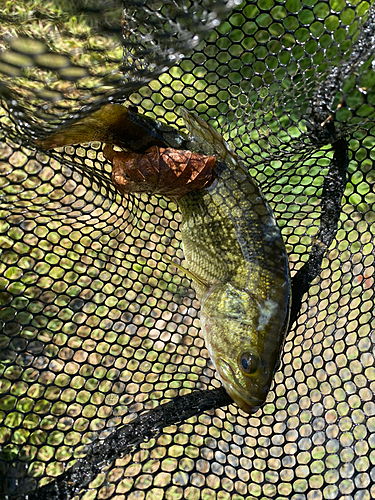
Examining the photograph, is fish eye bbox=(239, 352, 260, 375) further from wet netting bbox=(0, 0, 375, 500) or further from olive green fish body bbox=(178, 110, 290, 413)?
wet netting bbox=(0, 0, 375, 500)

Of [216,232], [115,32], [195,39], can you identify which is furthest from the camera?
[216,232]

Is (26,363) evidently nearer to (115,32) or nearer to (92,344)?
(92,344)

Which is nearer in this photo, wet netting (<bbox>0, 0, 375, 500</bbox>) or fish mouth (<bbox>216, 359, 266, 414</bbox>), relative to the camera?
fish mouth (<bbox>216, 359, 266, 414</bbox>)

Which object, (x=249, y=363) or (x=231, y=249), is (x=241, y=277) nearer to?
(x=231, y=249)

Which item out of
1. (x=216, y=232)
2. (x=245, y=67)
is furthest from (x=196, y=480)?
(x=245, y=67)

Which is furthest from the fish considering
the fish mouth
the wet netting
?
the wet netting

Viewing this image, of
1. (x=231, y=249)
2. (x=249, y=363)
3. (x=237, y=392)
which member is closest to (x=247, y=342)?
(x=249, y=363)

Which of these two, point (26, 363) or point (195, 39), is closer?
point (195, 39)
